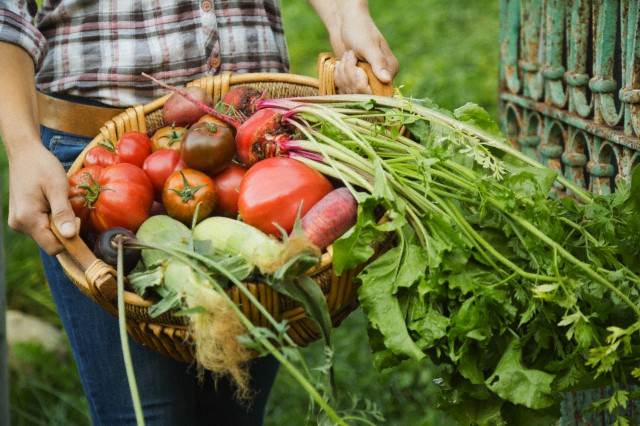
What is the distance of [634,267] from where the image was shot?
1.40 meters

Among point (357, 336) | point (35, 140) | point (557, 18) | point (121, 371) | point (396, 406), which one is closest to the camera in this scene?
point (35, 140)

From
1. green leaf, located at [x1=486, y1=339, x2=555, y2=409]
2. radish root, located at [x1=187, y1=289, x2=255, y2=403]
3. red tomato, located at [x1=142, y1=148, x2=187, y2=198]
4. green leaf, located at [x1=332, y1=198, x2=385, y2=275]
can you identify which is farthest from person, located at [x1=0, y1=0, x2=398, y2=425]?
green leaf, located at [x1=486, y1=339, x2=555, y2=409]

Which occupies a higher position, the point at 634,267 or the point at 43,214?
the point at 43,214

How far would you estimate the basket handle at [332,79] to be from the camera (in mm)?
1720

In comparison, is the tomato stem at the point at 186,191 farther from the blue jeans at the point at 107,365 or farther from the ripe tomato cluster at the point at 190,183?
the blue jeans at the point at 107,365

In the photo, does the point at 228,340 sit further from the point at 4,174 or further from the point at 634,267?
the point at 4,174

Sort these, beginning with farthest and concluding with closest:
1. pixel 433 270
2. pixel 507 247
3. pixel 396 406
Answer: pixel 396 406 → pixel 507 247 → pixel 433 270

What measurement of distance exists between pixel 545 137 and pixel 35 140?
141 cm

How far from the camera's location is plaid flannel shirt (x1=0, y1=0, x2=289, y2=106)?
1.80 m

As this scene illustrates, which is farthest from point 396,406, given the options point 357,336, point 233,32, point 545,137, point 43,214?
point 43,214

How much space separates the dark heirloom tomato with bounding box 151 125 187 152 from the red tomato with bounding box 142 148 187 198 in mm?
41

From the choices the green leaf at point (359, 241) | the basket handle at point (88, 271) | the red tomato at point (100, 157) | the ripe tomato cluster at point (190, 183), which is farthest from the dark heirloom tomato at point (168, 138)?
the green leaf at point (359, 241)

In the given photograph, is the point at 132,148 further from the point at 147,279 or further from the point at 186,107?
the point at 147,279

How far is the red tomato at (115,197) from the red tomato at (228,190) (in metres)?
0.14
